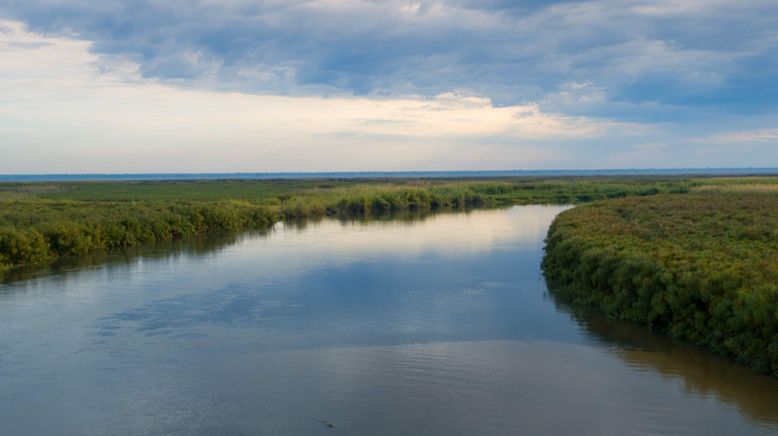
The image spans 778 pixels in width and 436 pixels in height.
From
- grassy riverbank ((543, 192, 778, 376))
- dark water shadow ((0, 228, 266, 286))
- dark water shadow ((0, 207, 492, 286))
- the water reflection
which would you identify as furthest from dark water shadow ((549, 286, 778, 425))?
dark water shadow ((0, 207, 492, 286))

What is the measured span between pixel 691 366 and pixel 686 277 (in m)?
1.71

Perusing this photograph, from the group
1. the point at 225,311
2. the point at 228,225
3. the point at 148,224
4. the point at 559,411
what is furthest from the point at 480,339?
the point at 228,225

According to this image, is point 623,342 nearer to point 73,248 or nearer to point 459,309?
point 459,309

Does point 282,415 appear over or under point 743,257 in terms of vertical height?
under

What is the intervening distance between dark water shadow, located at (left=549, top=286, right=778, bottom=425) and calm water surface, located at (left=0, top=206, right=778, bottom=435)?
37mm

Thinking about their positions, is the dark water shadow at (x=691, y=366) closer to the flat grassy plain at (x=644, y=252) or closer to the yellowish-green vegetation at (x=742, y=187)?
the flat grassy plain at (x=644, y=252)

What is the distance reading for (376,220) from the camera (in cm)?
4584

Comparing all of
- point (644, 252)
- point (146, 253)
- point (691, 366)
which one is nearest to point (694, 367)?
point (691, 366)

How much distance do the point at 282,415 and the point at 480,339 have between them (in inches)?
A: 212

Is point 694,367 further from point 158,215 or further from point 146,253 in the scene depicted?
point 158,215

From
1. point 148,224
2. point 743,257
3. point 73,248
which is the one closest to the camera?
point 743,257

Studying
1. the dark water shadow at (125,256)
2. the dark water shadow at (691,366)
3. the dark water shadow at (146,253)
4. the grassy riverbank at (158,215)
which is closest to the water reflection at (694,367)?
the dark water shadow at (691,366)

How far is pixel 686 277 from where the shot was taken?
1330 centimetres

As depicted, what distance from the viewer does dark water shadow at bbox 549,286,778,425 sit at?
1083 cm
